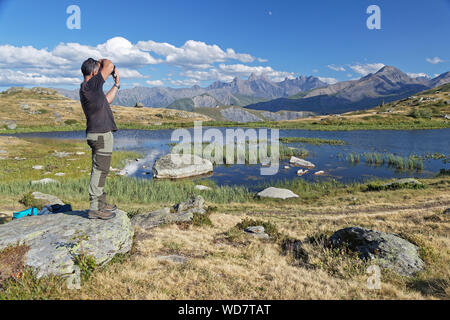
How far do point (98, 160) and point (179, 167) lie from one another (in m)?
25.2

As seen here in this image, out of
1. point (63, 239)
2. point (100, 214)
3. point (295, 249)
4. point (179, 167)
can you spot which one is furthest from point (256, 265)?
point (179, 167)

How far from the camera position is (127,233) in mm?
7539

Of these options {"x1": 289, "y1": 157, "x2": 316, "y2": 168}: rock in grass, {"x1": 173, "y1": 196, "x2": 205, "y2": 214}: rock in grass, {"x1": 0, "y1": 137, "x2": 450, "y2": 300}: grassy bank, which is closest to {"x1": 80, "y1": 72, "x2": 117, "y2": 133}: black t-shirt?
{"x1": 0, "y1": 137, "x2": 450, "y2": 300}: grassy bank

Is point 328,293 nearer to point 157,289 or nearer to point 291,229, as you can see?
point 157,289

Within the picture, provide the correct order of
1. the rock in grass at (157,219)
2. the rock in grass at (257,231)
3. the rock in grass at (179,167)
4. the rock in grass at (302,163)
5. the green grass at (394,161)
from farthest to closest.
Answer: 1. the rock in grass at (302,163)
2. the green grass at (394,161)
3. the rock in grass at (179,167)
4. the rock in grass at (157,219)
5. the rock in grass at (257,231)

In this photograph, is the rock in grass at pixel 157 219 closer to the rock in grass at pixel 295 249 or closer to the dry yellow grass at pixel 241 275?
the dry yellow grass at pixel 241 275

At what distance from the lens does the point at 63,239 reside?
246 inches

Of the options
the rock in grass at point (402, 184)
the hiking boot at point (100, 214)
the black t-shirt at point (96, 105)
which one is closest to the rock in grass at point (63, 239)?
the hiking boot at point (100, 214)

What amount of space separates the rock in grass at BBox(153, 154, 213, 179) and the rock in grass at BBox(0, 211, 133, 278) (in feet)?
75.9

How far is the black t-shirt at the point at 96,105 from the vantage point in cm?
621

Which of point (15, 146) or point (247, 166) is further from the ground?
point (15, 146)

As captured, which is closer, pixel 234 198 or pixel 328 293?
pixel 328 293
